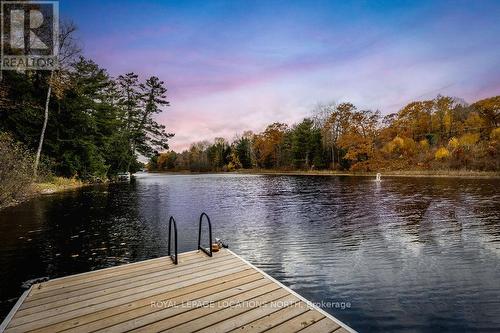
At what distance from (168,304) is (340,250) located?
207 inches

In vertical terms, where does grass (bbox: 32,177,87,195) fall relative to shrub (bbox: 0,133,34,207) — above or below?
below

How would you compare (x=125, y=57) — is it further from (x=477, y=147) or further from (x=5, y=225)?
(x=477, y=147)

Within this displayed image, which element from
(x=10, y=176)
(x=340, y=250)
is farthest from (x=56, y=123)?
(x=340, y=250)

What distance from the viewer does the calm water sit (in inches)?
175

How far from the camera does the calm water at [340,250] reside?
443 centimetres

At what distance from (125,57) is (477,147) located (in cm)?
4919

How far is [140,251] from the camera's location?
737cm

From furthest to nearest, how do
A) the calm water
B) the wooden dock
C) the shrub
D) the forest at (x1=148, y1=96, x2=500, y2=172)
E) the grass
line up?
the forest at (x1=148, y1=96, x2=500, y2=172)
the grass
the shrub
the calm water
the wooden dock

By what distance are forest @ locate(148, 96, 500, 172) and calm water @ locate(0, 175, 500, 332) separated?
3579cm

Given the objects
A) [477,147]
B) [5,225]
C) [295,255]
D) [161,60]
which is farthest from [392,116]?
[5,225]

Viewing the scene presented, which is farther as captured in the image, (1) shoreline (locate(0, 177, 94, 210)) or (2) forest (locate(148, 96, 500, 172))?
(2) forest (locate(148, 96, 500, 172))

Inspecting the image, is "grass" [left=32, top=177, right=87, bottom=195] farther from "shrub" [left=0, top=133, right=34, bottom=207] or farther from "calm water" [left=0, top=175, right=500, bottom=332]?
"calm water" [left=0, top=175, right=500, bottom=332]

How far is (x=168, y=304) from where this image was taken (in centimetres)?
363

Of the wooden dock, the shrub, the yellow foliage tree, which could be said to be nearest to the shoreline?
the shrub
